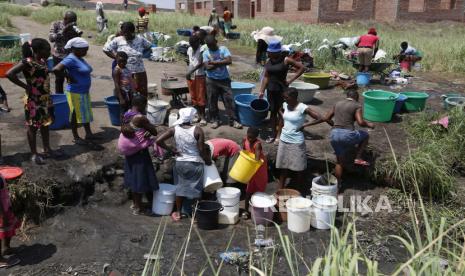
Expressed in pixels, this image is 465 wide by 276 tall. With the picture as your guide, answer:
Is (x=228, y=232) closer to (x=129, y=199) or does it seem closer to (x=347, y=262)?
(x=129, y=199)

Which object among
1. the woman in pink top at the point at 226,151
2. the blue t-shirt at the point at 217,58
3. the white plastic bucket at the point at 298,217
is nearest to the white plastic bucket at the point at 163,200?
the woman in pink top at the point at 226,151

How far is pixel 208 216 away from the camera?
5.08 metres

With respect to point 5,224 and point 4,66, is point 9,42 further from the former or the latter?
point 5,224

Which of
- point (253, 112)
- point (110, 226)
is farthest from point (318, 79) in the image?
point (110, 226)

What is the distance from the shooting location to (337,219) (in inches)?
214

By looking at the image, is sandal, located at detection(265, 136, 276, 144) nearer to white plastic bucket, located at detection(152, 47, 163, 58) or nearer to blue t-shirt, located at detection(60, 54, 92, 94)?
blue t-shirt, located at detection(60, 54, 92, 94)

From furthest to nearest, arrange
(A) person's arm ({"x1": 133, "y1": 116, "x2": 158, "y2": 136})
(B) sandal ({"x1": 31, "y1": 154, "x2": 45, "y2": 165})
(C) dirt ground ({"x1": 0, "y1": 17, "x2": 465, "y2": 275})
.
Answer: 1. (B) sandal ({"x1": 31, "y1": 154, "x2": 45, "y2": 165})
2. (A) person's arm ({"x1": 133, "y1": 116, "x2": 158, "y2": 136})
3. (C) dirt ground ({"x1": 0, "y1": 17, "x2": 465, "y2": 275})

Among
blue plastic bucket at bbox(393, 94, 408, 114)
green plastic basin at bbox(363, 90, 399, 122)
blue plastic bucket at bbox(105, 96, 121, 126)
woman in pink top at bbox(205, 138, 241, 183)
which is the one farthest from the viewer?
blue plastic bucket at bbox(393, 94, 408, 114)

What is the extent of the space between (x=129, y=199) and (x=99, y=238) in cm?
91

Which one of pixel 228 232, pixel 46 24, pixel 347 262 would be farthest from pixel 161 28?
pixel 347 262

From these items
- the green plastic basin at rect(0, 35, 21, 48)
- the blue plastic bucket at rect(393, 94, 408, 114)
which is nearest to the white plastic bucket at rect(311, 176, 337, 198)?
the blue plastic bucket at rect(393, 94, 408, 114)

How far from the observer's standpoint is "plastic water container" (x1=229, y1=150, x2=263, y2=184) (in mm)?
5105

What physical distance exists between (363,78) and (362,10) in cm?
1707

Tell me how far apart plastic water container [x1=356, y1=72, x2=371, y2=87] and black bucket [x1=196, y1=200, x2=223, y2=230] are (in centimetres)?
671
